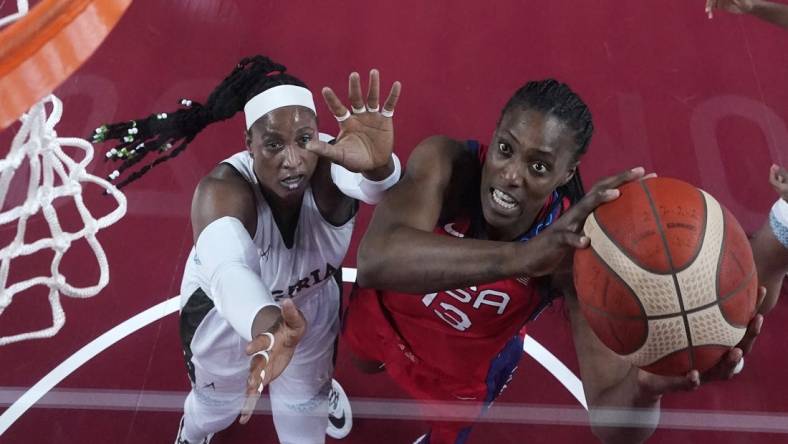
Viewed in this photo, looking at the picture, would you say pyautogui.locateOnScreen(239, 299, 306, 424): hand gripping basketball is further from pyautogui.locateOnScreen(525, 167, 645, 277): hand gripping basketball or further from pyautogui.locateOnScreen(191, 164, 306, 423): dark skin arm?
pyautogui.locateOnScreen(525, 167, 645, 277): hand gripping basketball

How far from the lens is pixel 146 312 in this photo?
303 cm


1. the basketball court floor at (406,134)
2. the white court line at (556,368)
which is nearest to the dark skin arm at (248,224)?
the basketball court floor at (406,134)

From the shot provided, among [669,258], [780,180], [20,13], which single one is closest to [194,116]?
[20,13]

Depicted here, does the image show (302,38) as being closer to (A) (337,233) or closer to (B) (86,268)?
(B) (86,268)

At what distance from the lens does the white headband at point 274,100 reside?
6.77ft

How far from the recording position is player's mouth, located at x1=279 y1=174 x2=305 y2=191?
2.00 m

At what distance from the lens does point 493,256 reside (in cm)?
152

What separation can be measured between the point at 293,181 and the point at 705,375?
3.46ft

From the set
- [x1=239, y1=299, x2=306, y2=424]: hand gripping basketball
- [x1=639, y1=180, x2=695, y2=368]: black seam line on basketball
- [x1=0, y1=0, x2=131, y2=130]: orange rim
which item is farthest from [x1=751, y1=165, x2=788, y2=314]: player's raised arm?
[x1=0, y1=0, x2=131, y2=130]: orange rim

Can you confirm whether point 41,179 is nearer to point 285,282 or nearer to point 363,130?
point 285,282

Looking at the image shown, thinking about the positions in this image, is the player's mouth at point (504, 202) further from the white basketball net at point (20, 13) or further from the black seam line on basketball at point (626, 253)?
the white basketball net at point (20, 13)

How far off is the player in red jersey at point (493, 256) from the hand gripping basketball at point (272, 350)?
0.18 m

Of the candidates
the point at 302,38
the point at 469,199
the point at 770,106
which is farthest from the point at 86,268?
the point at 770,106

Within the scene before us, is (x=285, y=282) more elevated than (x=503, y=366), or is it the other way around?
(x=285, y=282)
